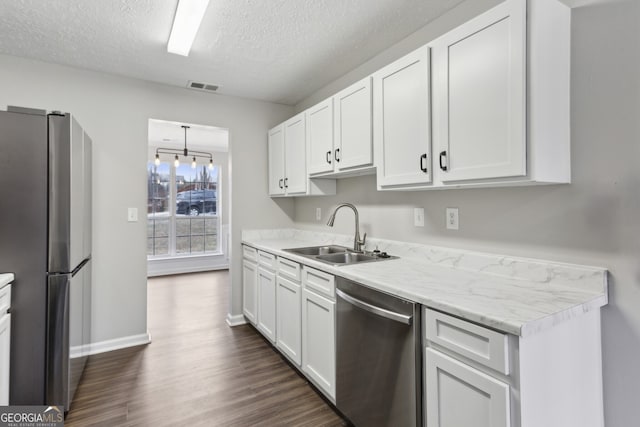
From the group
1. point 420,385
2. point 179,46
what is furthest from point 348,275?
point 179,46

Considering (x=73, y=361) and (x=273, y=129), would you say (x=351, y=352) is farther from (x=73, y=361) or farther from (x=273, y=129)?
(x=273, y=129)

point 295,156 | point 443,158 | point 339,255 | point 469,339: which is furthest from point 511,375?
point 295,156

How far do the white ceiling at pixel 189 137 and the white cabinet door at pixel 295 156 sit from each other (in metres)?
1.80

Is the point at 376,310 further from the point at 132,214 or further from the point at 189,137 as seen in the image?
the point at 189,137

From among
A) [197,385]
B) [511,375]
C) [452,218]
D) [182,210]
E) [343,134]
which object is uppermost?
[343,134]

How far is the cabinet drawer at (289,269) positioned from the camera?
2.36m

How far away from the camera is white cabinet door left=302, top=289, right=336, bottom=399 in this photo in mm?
1966

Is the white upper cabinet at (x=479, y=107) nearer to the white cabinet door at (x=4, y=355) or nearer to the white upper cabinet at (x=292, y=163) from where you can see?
the white upper cabinet at (x=292, y=163)

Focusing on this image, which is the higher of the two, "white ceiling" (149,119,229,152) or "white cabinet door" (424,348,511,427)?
"white ceiling" (149,119,229,152)

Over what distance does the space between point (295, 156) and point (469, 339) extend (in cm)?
229

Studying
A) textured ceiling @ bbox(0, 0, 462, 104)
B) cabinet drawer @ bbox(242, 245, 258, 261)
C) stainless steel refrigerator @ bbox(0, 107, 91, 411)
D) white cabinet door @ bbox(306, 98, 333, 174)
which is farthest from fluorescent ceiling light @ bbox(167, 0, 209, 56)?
cabinet drawer @ bbox(242, 245, 258, 261)

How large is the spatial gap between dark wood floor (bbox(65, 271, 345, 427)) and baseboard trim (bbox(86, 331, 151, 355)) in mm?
71

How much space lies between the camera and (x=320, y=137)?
266 cm

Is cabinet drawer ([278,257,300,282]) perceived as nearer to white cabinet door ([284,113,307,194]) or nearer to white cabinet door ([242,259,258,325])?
white cabinet door ([242,259,258,325])
